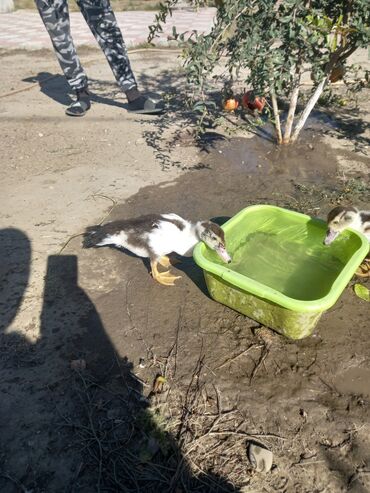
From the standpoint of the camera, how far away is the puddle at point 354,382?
9.14 ft

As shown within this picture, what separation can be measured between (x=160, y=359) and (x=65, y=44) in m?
5.65

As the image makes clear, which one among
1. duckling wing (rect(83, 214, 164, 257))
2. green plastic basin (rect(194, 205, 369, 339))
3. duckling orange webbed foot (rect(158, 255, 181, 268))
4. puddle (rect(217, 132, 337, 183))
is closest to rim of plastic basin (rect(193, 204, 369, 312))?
green plastic basin (rect(194, 205, 369, 339))

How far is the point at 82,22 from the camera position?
13.6 metres

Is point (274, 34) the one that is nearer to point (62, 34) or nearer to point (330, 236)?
point (330, 236)

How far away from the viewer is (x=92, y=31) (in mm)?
6398

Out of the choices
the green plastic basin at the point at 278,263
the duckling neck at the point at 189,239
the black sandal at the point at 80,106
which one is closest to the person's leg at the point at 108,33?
the black sandal at the point at 80,106

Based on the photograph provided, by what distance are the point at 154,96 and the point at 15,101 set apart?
8.98ft

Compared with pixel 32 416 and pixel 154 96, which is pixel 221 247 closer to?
pixel 32 416

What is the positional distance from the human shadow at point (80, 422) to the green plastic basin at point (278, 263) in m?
1.00

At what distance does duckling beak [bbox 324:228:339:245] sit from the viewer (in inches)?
135

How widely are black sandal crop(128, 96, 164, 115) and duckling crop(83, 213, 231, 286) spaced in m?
3.64

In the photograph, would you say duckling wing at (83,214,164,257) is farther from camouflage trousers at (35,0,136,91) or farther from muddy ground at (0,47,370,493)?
camouflage trousers at (35,0,136,91)

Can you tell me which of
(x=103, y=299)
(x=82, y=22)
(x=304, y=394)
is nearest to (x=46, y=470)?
(x=103, y=299)

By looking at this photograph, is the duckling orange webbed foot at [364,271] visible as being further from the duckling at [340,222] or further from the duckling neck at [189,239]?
the duckling neck at [189,239]
